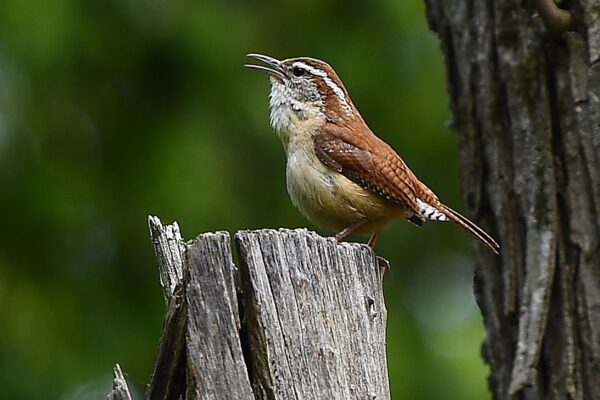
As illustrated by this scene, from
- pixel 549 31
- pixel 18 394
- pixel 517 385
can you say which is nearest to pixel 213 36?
pixel 18 394

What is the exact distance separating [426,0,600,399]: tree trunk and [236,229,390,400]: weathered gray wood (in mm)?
978

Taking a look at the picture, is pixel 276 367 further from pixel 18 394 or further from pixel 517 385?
pixel 18 394

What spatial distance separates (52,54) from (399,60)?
6.92 ft

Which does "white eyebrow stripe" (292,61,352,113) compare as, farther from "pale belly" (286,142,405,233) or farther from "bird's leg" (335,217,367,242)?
"bird's leg" (335,217,367,242)

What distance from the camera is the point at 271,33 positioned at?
6.71 meters

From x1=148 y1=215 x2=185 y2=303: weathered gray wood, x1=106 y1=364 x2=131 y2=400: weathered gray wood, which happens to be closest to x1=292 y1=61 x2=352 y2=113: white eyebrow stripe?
x1=148 y1=215 x2=185 y2=303: weathered gray wood

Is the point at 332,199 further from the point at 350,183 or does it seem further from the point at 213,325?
the point at 213,325

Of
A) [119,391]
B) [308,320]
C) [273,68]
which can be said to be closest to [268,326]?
[308,320]

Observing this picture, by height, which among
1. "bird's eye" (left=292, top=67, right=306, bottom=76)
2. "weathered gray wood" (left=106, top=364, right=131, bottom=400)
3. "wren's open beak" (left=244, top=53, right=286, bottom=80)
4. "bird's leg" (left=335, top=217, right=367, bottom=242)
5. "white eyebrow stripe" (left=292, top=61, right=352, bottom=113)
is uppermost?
"wren's open beak" (left=244, top=53, right=286, bottom=80)

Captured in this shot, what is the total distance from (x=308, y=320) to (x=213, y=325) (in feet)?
0.93

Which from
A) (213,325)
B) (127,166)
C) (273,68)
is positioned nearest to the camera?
(213,325)

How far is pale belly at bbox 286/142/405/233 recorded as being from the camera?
4.59 meters

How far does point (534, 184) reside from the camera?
13.5 ft

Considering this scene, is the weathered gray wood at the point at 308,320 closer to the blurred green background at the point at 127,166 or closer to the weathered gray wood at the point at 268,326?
the weathered gray wood at the point at 268,326
